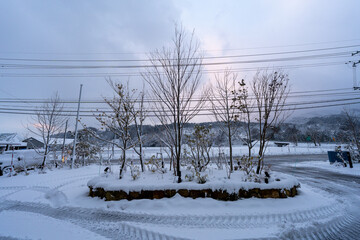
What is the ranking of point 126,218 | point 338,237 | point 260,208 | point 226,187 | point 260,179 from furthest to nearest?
1. point 260,179
2. point 226,187
3. point 260,208
4. point 126,218
5. point 338,237

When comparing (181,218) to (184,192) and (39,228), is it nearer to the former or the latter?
(184,192)

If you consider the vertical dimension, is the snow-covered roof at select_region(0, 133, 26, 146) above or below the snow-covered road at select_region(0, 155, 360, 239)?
above

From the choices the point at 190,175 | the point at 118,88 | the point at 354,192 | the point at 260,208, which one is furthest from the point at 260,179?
the point at 118,88

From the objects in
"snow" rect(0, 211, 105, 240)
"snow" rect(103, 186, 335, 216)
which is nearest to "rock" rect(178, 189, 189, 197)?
"snow" rect(103, 186, 335, 216)

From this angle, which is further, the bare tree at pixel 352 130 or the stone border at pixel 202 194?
the bare tree at pixel 352 130

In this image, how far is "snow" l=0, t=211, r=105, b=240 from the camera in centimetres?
303

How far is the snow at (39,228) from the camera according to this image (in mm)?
3027

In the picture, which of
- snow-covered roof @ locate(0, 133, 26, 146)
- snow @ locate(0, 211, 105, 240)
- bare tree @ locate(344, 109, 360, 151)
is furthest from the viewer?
snow-covered roof @ locate(0, 133, 26, 146)

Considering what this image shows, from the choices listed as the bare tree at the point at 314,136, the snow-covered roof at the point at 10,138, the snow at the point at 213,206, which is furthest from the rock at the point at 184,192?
the bare tree at the point at 314,136

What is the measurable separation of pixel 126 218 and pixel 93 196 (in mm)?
2208

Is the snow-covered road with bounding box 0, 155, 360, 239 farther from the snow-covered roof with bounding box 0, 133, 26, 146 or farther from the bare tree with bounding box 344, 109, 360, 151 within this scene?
the snow-covered roof with bounding box 0, 133, 26, 146

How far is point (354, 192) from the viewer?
5781 mm

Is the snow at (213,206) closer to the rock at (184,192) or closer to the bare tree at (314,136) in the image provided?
the rock at (184,192)

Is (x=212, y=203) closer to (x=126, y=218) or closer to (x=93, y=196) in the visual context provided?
(x=126, y=218)
